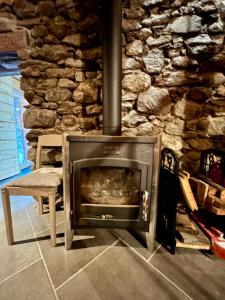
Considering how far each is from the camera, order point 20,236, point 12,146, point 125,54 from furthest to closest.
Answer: point 12,146 → point 125,54 → point 20,236

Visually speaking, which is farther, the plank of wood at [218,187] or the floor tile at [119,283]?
the plank of wood at [218,187]

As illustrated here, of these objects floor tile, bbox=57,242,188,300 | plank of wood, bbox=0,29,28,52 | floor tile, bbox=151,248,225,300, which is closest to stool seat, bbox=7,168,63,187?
floor tile, bbox=57,242,188,300

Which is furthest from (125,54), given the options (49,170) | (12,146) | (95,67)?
(12,146)

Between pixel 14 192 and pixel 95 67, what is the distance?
138 centimetres

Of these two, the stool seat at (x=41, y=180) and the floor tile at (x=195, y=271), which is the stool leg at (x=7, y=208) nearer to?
the stool seat at (x=41, y=180)

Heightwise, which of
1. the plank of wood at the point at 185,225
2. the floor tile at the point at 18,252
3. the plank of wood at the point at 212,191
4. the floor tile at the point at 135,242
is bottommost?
the floor tile at the point at 135,242

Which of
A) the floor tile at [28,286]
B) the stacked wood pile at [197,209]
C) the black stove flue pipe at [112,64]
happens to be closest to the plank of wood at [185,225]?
the stacked wood pile at [197,209]

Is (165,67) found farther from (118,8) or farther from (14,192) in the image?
(14,192)

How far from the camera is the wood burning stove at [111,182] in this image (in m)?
1.09

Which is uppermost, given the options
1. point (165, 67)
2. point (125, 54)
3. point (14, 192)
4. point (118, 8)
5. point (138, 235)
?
point (118, 8)

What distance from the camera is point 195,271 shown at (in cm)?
101

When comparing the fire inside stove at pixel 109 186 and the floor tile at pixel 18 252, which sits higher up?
the fire inside stove at pixel 109 186

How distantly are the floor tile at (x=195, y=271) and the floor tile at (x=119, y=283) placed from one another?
0.23 feet

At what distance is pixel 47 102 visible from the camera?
1.70m
